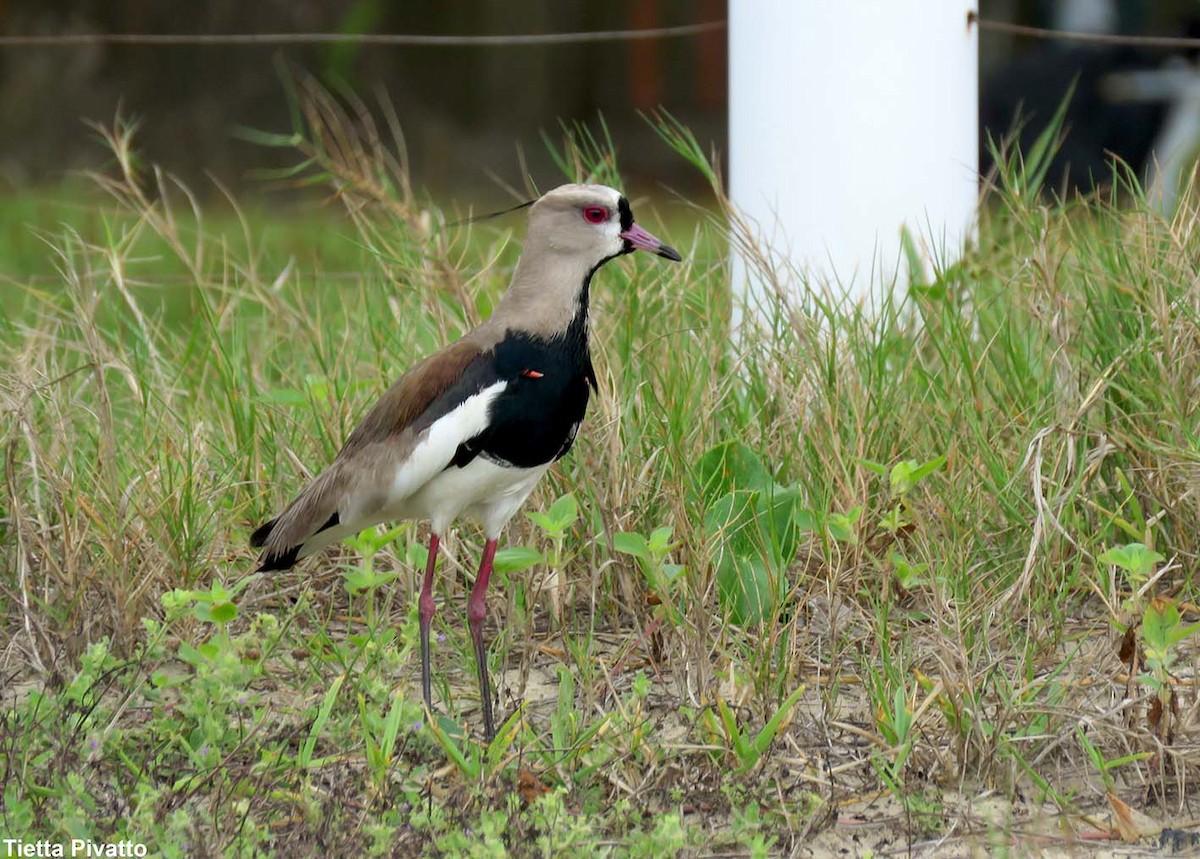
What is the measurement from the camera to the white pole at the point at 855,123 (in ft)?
12.8

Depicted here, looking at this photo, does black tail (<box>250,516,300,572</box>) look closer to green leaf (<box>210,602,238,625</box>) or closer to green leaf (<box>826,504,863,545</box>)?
green leaf (<box>210,602,238,625</box>)

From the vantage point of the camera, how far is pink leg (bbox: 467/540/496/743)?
9.02 ft

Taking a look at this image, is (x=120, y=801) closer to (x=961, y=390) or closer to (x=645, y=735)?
(x=645, y=735)

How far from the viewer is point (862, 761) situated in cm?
255

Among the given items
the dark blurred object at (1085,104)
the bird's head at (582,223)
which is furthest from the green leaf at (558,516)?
the dark blurred object at (1085,104)

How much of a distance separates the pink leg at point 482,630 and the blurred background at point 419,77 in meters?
7.90

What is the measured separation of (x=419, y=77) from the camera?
12.3m

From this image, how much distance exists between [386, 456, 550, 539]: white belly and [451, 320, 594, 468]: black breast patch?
2 cm

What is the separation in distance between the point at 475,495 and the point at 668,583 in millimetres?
355

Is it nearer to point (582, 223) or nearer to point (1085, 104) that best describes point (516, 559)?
point (582, 223)

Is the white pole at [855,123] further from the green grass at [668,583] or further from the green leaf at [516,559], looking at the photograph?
the green leaf at [516,559]

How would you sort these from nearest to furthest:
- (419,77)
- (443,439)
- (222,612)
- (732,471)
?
(222,612) < (443,439) < (732,471) < (419,77)

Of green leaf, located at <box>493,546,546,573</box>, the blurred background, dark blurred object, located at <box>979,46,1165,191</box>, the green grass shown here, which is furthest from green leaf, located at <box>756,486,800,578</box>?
the blurred background

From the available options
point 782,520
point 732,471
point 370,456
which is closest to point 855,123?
point 732,471
